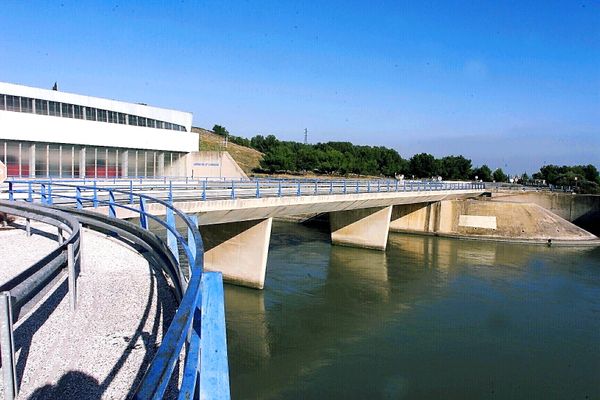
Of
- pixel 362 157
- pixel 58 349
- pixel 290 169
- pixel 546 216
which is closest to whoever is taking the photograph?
pixel 58 349

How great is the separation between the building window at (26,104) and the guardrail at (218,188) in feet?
23.2

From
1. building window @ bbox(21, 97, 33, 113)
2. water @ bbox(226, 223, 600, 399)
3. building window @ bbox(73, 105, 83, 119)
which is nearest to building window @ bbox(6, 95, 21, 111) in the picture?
building window @ bbox(21, 97, 33, 113)

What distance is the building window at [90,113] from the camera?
106 feet

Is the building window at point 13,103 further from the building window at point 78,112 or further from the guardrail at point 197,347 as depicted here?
the guardrail at point 197,347

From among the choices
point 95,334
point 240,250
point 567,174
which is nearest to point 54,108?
point 240,250

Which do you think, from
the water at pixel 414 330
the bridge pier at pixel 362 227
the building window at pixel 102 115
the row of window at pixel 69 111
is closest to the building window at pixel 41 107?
the row of window at pixel 69 111

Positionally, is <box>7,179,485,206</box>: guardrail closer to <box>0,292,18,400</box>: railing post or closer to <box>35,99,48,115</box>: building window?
<box>35,99,48,115</box>: building window

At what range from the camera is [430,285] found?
23500 mm

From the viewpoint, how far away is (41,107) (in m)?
29.4

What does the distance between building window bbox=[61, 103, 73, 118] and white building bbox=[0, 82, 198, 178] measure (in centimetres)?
6

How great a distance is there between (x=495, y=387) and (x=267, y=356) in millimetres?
6335

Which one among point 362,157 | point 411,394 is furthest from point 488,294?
point 362,157

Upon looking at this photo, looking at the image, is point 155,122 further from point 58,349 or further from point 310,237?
point 58,349

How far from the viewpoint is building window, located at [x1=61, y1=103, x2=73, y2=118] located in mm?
30750
